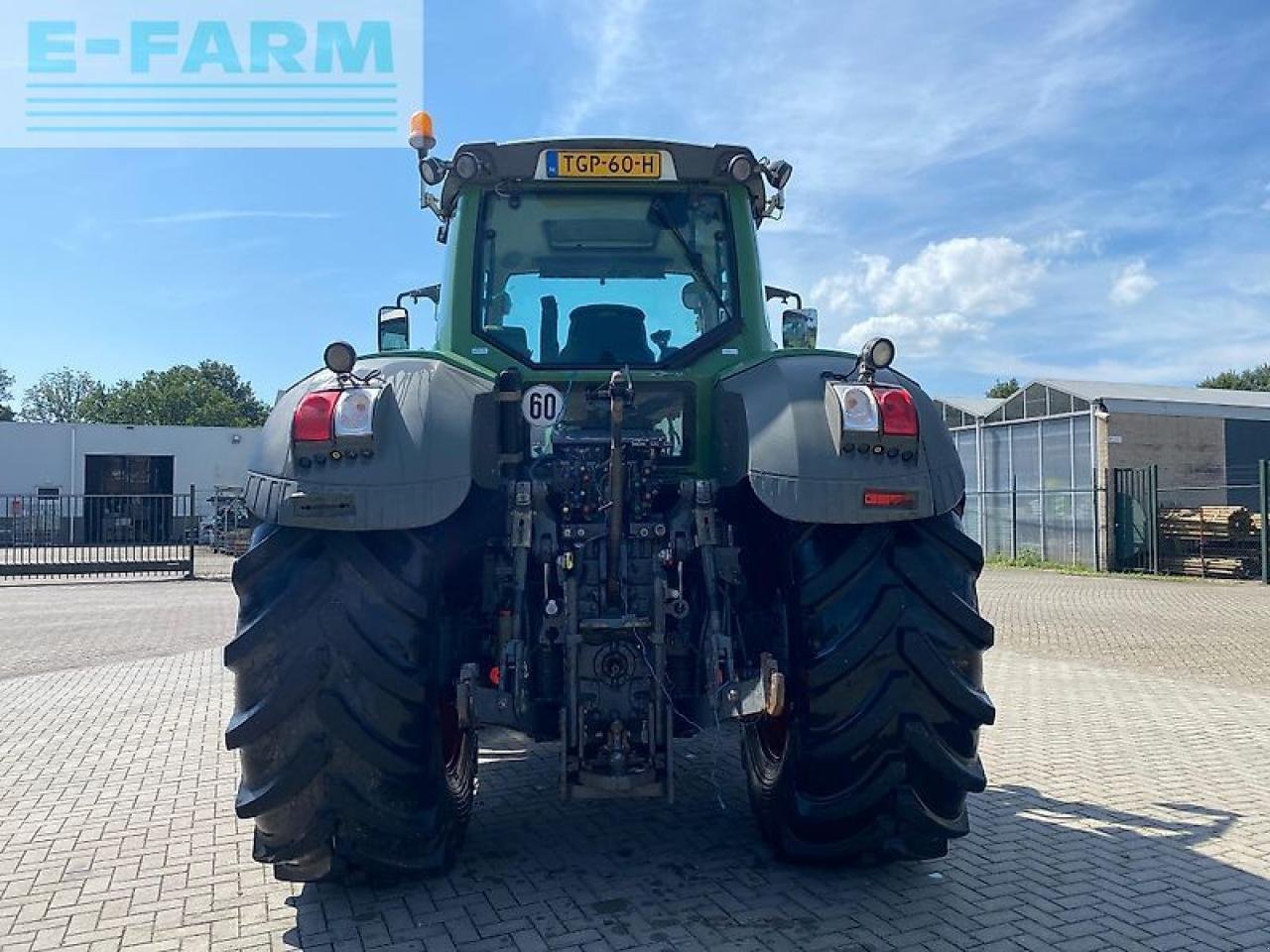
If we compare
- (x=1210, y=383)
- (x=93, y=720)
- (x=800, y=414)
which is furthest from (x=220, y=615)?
(x=1210, y=383)

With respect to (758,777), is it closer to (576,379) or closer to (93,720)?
(576,379)

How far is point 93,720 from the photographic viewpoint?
7.32 m

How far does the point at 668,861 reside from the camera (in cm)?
407

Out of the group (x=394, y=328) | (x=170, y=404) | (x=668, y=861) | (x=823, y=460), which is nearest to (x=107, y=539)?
(x=394, y=328)

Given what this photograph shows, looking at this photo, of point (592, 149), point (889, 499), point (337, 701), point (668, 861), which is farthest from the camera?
point (592, 149)

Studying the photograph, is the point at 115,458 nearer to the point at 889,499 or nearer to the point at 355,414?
the point at 355,414

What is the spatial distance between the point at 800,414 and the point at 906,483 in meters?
0.44

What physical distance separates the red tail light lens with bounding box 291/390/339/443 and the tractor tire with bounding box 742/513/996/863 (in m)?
1.71

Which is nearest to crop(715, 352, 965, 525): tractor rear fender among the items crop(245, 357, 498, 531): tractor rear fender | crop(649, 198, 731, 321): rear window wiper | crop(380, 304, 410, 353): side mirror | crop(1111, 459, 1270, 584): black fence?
crop(649, 198, 731, 321): rear window wiper

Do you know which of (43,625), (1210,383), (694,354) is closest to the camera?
(694,354)

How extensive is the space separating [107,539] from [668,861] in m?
24.7

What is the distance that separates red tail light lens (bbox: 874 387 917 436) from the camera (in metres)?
3.42

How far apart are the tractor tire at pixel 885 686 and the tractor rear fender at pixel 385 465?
1298 mm

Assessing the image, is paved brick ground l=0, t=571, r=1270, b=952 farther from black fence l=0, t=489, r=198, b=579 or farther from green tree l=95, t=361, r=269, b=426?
green tree l=95, t=361, r=269, b=426
